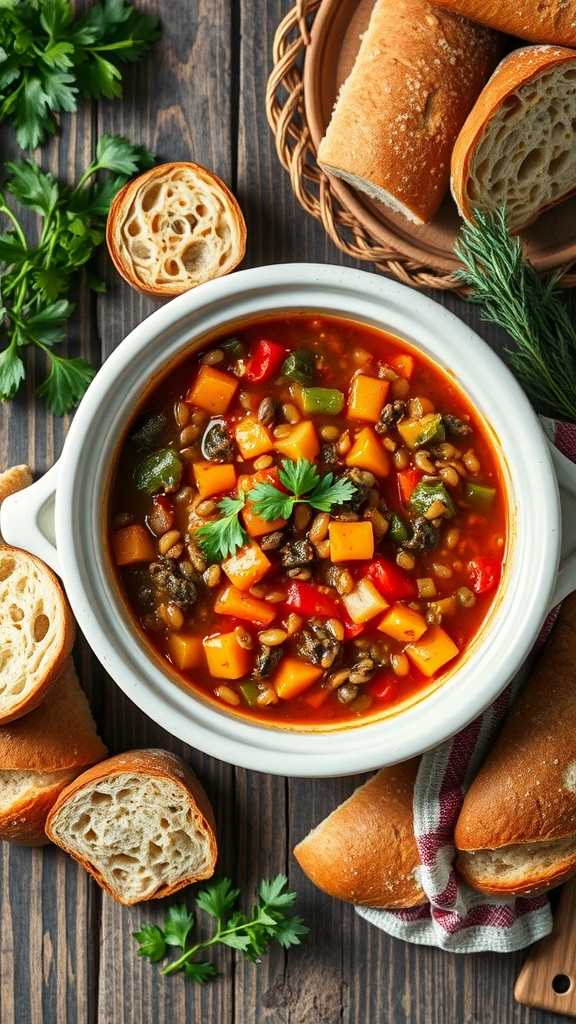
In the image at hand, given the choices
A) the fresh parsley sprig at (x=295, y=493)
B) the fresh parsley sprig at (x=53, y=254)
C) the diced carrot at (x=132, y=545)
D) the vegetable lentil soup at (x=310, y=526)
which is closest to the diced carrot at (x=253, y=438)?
the vegetable lentil soup at (x=310, y=526)

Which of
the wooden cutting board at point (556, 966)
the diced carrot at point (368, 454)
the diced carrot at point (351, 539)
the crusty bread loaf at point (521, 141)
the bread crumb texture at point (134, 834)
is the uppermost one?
the crusty bread loaf at point (521, 141)

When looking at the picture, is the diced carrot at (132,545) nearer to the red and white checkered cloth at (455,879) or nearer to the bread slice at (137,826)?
the bread slice at (137,826)

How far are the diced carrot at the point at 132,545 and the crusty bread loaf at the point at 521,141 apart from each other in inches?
61.1

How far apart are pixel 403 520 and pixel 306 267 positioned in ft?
2.93

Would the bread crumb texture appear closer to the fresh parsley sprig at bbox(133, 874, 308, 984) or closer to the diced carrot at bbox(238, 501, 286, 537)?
the fresh parsley sprig at bbox(133, 874, 308, 984)

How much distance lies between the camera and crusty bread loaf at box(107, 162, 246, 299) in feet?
11.1

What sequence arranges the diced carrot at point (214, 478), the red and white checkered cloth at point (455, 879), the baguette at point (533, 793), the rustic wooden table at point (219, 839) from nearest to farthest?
1. the diced carrot at point (214, 478)
2. the baguette at point (533, 793)
3. the red and white checkered cloth at point (455, 879)
4. the rustic wooden table at point (219, 839)

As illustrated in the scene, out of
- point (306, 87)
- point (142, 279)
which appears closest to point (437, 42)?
point (306, 87)

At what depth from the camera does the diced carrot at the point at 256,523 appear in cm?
304

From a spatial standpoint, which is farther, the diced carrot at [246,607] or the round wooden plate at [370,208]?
the round wooden plate at [370,208]

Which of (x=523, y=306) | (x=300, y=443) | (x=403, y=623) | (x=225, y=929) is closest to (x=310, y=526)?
(x=300, y=443)

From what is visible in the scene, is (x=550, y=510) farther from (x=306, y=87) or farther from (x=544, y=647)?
(x=306, y=87)

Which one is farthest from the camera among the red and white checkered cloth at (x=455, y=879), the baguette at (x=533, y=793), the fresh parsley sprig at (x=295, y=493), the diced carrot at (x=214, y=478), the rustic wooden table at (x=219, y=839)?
the rustic wooden table at (x=219, y=839)

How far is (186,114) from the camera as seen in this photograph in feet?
11.8
